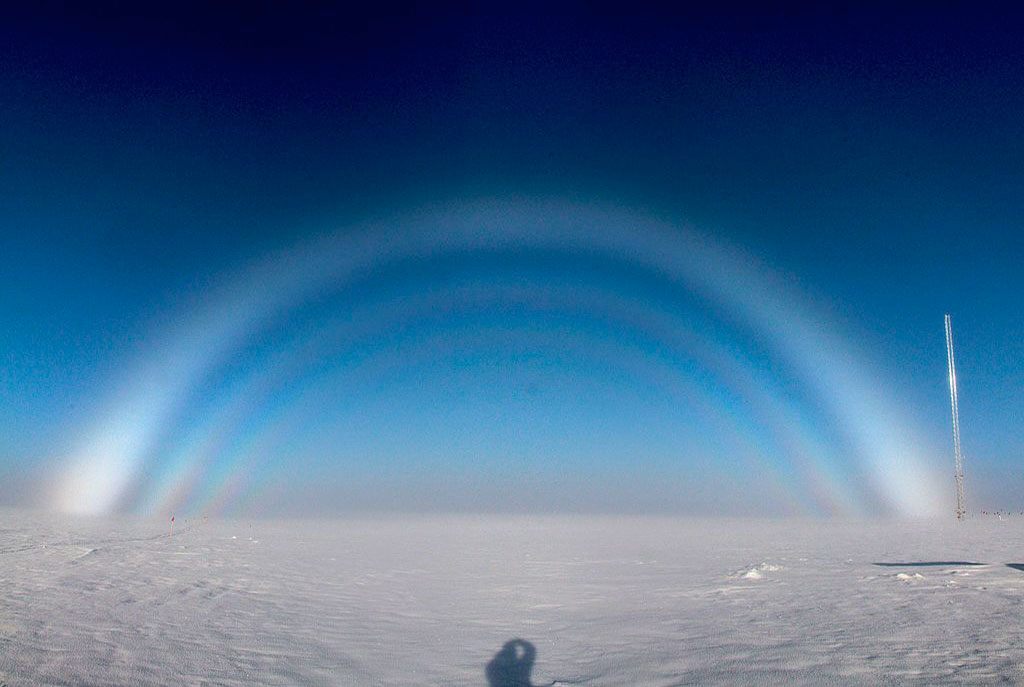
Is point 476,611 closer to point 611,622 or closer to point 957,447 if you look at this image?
point 611,622

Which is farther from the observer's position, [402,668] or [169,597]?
[169,597]

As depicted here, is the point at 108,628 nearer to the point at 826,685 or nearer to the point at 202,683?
the point at 202,683

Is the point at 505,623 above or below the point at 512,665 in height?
below

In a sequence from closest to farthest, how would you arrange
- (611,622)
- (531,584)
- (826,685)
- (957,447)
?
(826,685) < (611,622) < (531,584) < (957,447)

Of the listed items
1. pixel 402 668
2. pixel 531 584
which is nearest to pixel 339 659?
pixel 402 668

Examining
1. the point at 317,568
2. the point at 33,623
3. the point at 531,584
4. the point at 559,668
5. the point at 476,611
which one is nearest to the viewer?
the point at 559,668

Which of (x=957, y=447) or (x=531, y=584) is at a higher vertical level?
(x=957, y=447)

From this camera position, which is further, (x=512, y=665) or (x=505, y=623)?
(x=505, y=623)
